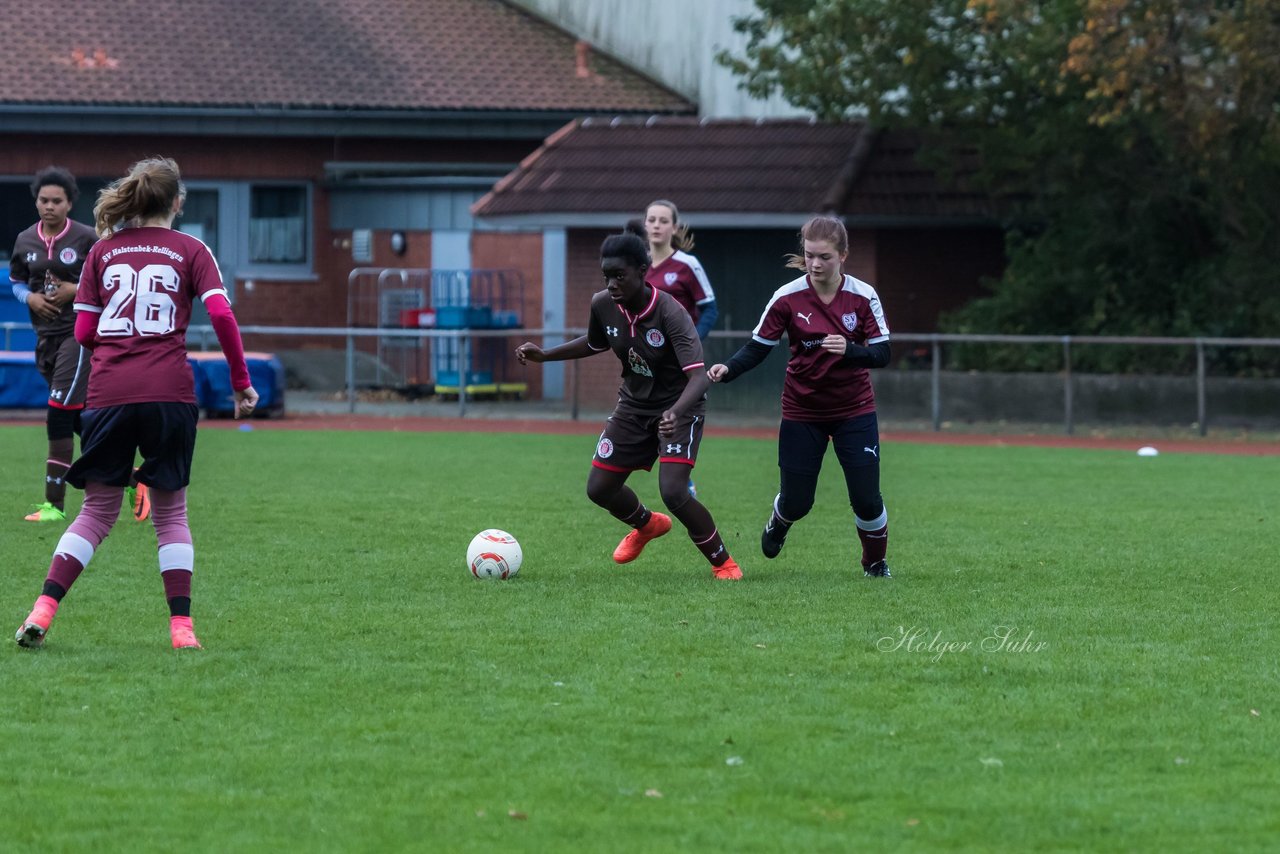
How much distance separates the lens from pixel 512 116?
30703 millimetres

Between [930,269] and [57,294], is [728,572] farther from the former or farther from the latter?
[930,269]

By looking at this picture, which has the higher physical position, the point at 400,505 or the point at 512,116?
the point at 512,116

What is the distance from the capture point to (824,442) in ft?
30.2

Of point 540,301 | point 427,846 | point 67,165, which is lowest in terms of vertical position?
point 427,846

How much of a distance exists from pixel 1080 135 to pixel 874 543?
14.4 metres

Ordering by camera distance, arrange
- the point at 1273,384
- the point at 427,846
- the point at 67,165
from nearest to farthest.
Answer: the point at 427,846 < the point at 1273,384 < the point at 67,165

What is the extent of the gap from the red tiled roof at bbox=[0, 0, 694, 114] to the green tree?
7.05m

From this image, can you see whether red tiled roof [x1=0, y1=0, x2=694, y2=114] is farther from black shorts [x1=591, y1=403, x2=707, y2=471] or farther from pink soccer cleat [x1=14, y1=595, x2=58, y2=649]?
pink soccer cleat [x1=14, y1=595, x2=58, y2=649]

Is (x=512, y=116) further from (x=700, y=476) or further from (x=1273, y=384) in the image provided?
(x=700, y=476)

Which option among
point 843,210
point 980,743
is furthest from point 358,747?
point 843,210

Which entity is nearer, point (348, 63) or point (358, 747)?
point (358, 747)

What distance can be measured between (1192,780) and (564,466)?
38.6 ft

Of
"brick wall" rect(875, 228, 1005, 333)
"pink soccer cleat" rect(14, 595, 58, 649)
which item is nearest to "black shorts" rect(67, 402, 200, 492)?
"pink soccer cleat" rect(14, 595, 58, 649)

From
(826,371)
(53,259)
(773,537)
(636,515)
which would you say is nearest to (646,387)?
(636,515)
